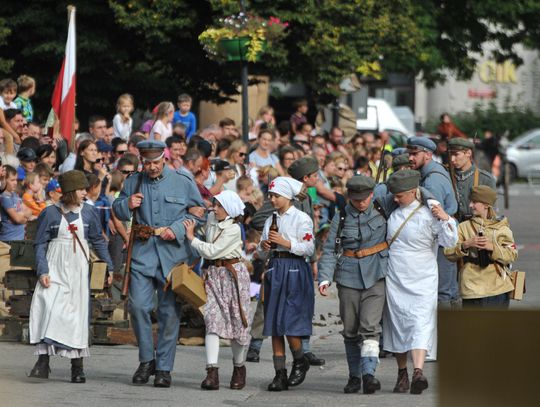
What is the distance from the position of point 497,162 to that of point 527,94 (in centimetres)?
2483

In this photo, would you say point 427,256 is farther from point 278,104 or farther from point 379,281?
point 278,104

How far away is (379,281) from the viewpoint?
1073 cm

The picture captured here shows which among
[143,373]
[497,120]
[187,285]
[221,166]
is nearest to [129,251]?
[187,285]

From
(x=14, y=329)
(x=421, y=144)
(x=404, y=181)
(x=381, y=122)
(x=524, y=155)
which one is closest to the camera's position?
(x=404, y=181)

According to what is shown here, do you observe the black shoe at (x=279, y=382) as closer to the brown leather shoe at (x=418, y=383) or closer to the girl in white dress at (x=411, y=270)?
the girl in white dress at (x=411, y=270)

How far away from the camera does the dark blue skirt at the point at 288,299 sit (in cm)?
1084

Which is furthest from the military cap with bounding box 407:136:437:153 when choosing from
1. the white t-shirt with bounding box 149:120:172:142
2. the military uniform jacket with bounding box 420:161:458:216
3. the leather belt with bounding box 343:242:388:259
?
the white t-shirt with bounding box 149:120:172:142

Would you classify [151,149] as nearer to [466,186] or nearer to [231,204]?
[231,204]

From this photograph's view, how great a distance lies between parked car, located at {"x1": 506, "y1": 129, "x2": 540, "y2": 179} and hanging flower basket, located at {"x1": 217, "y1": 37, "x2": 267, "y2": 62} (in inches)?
1127

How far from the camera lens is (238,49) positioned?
62.9ft

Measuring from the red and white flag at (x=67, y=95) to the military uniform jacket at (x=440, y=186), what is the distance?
19.4 ft

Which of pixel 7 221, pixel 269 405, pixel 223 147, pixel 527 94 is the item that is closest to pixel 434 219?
pixel 269 405

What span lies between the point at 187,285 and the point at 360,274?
1.20 m

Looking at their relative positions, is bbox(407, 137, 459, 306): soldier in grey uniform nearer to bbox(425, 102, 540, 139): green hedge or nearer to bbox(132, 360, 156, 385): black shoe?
bbox(132, 360, 156, 385): black shoe
